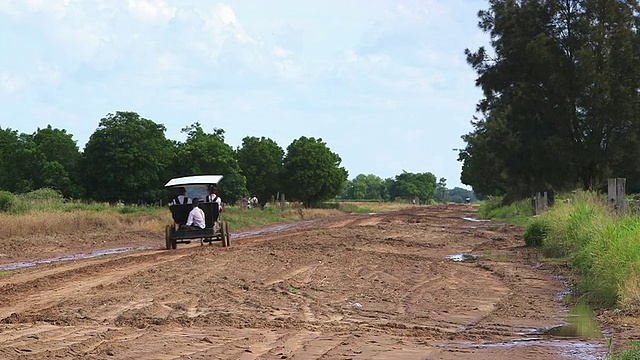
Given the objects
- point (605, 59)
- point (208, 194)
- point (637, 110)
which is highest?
point (605, 59)

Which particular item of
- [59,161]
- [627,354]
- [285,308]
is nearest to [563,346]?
[627,354]

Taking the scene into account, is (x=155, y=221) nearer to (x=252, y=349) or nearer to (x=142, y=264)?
(x=142, y=264)

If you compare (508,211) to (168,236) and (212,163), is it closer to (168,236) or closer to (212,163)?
(212,163)

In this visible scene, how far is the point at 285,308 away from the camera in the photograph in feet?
38.7

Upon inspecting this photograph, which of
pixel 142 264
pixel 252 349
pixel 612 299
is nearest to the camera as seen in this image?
pixel 252 349

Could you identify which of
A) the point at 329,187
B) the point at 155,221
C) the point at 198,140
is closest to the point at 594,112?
the point at 155,221

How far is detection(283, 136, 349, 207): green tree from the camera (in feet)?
310

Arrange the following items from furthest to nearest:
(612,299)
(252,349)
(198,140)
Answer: (198,140)
(612,299)
(252,349)

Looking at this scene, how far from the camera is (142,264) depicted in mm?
19359

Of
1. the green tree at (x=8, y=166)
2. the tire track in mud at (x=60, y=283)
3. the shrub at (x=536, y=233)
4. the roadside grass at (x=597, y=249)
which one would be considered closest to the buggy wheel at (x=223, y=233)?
the tire track in mud at (x=60, y=283)

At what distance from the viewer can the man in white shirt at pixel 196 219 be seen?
24767 millimetres

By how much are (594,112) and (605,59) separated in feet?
7.84

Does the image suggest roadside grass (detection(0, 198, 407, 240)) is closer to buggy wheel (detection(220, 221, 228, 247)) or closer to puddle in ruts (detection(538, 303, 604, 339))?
buggy wheel (detection(220, 221, 228, 247))

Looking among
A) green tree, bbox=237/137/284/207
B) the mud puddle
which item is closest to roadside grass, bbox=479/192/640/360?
the mud puddle
